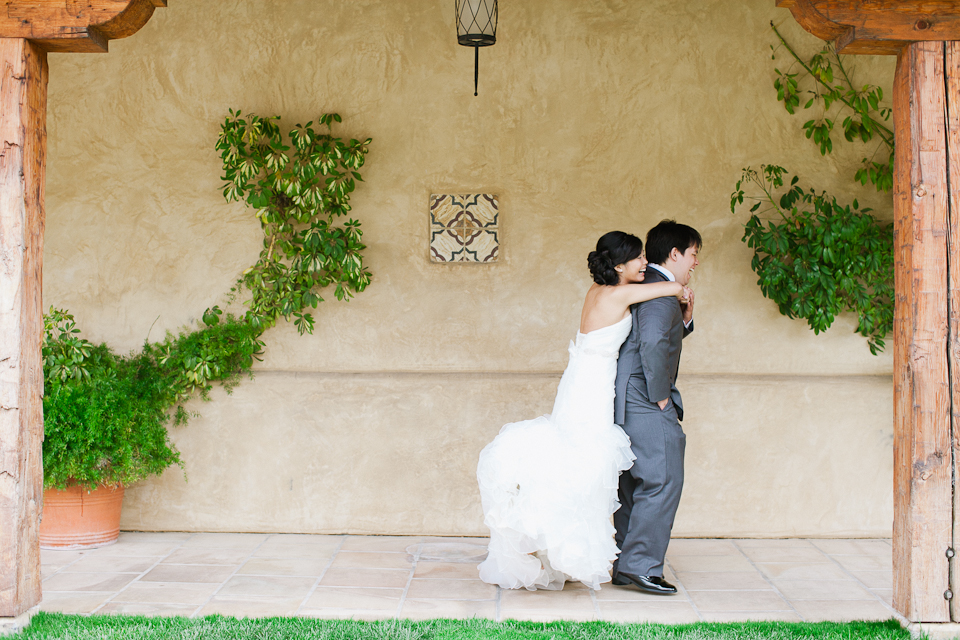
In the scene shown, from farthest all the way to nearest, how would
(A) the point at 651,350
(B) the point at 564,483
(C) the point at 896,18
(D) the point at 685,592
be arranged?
(D) the point at 685,592, (A) the point at 651,350, (B) the point at 564,483, (C) the point at 896,18

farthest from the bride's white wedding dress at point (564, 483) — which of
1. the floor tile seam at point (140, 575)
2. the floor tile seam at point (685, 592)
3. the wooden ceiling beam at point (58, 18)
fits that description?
the wooden ceiling beam at point (58, 18)

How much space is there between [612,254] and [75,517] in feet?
10.9

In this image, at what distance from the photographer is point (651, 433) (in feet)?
12.6

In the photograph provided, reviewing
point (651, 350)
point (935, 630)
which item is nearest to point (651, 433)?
point (651, 350)

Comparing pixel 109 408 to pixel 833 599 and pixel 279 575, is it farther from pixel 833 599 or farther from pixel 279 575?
pixel 833 599

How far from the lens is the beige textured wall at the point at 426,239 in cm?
488

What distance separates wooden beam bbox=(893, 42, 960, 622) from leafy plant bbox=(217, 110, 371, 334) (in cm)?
290

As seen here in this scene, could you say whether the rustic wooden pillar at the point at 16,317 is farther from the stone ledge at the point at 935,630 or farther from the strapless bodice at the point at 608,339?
the stone ledge at the point at 935,630

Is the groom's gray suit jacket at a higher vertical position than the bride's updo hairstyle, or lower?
lower

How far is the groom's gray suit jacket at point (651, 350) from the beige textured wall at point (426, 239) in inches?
42.1

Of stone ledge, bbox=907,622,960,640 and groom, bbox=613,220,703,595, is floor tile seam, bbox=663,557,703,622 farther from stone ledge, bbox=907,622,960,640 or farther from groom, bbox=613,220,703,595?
stone ledge, bbox=907,622,960,640

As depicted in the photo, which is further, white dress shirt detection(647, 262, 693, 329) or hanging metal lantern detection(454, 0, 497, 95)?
hanging metal lantern detection(454, 0, 497, 95)

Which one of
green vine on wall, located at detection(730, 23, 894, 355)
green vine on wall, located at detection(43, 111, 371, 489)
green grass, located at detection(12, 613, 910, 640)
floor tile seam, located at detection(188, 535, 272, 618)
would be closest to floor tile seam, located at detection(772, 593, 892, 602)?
green grass, located at detection(12, 613, 910, 640)

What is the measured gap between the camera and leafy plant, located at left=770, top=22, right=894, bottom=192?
4.72m
